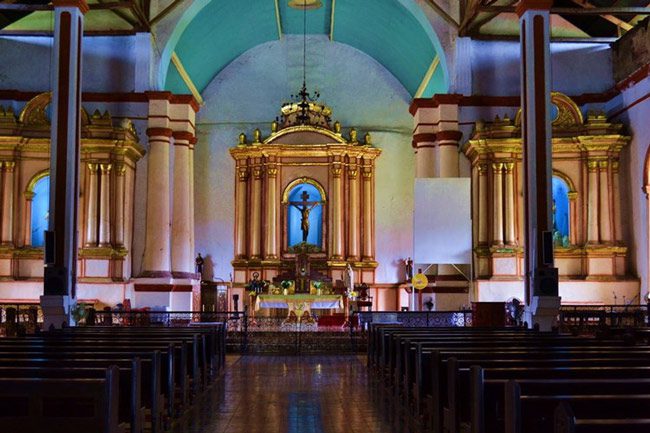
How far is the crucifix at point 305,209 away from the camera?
25.5 m

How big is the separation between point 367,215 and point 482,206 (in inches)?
220

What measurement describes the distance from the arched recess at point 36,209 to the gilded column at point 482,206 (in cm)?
1052

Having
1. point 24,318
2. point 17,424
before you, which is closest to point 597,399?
point 17,424

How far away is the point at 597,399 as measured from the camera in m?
4.84

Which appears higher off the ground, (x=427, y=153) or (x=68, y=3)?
(x=68, y=3)

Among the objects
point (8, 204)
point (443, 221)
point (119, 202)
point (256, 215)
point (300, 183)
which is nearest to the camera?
point (443, 221)

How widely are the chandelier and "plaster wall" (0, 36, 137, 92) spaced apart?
196 inches

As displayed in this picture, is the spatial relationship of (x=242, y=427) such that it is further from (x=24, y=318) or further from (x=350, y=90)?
(x=350, y=90)

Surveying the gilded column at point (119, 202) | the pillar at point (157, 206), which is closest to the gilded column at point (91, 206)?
the gilded column at point (119, 202)

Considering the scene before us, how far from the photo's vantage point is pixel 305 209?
2555cm

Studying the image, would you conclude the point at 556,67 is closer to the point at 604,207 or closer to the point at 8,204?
the point at 604,207

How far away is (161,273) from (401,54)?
9688 mm

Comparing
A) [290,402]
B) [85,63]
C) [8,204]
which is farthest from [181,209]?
[290,402]

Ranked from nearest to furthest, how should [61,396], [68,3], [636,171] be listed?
[61,396]
[68,3]
[636,171]
